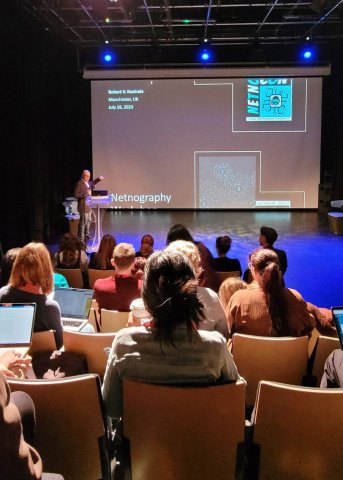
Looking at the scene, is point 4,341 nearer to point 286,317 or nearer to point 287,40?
point 286,317

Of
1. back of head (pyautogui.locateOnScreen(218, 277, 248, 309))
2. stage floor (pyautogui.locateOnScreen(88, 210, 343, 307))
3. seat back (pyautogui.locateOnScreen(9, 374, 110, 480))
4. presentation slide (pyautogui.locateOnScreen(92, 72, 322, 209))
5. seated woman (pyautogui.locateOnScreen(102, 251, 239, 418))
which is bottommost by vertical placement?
stage floor (pyautogui.locateOnScreen(88, 210, 343, 307))

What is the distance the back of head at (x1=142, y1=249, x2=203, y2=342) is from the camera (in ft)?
5.21

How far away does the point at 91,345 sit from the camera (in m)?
2.20

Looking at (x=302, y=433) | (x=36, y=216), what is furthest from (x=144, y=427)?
(x=36, y=216)

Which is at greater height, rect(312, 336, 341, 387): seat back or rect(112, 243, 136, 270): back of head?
rect(112, 243, 136, 270): back of head

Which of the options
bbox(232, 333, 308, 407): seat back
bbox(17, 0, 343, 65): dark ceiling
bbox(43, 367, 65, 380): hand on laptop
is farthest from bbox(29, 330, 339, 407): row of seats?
bbox(17, 0, 343, 65): dark ceiling

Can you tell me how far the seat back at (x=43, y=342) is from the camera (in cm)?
232

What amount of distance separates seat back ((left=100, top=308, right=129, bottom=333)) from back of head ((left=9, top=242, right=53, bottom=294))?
35 cm

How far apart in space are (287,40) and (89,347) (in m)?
10.8

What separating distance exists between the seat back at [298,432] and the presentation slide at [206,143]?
10.5 m

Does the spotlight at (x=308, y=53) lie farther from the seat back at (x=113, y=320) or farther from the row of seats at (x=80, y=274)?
the seat back at (x=113, y=320)

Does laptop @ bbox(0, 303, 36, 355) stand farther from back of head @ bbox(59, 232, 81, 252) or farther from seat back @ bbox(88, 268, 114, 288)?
back of head @ bbox(59, 232, 81, 252)

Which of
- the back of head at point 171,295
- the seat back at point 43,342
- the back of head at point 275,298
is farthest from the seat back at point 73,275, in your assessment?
the back of head at point 171,295

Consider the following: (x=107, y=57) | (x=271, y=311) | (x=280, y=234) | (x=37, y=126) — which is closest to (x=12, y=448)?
(x=271, y=311)
